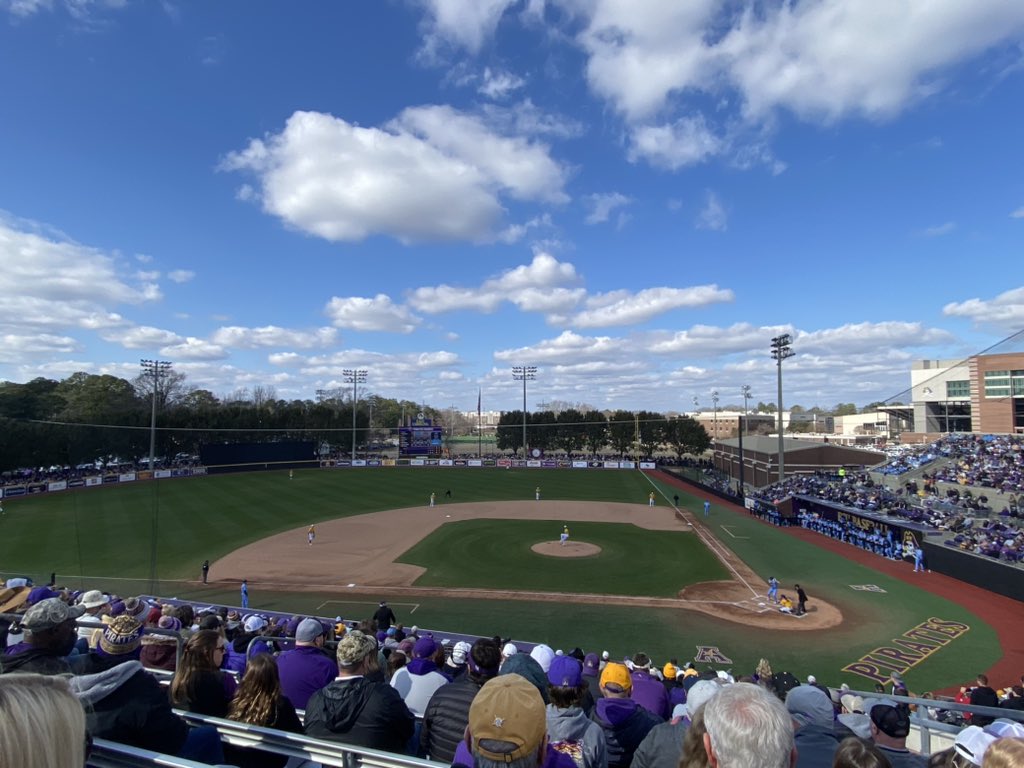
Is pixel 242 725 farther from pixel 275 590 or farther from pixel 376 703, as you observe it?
pixel 275 590

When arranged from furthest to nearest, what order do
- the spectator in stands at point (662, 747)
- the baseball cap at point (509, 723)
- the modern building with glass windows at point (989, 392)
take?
the modern building with glass windows at point (989, 392) < the spectator in stands at point (662, 747) < the baseball cap at point (509, 723)

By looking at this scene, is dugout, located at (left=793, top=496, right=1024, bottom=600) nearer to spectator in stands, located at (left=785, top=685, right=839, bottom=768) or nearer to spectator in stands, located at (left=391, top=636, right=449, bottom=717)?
spectator in stands, located at (left=785, top=685, right=839, bottom=768)

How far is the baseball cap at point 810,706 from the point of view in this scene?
4.78m

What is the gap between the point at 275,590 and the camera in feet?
75.7

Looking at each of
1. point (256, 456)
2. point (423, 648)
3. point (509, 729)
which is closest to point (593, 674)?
point (423, 648)

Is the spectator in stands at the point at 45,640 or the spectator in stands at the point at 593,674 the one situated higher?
the spectator in stands at the point at 45,640

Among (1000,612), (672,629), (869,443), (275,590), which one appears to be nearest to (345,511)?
(275,590)

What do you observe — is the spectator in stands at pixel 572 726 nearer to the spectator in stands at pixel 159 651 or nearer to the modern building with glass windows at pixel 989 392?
the spectator in stands at pixel 159 651

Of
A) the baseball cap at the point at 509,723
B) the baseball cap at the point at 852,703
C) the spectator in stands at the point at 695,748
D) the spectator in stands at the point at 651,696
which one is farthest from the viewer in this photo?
the baseball cap at the point at 852,703

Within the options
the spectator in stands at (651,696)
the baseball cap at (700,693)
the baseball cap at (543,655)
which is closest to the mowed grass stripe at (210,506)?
the baseball cap at (543,655)

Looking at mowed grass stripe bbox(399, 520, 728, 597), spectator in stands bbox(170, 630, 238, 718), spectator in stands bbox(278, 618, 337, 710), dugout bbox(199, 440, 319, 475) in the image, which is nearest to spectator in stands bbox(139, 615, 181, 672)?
spectator in stands bbox(278, 618, 337, 710)

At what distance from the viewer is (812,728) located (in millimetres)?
4129

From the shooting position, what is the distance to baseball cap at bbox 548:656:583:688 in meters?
4.71

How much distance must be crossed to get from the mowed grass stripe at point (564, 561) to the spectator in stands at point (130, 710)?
20.7 meters
